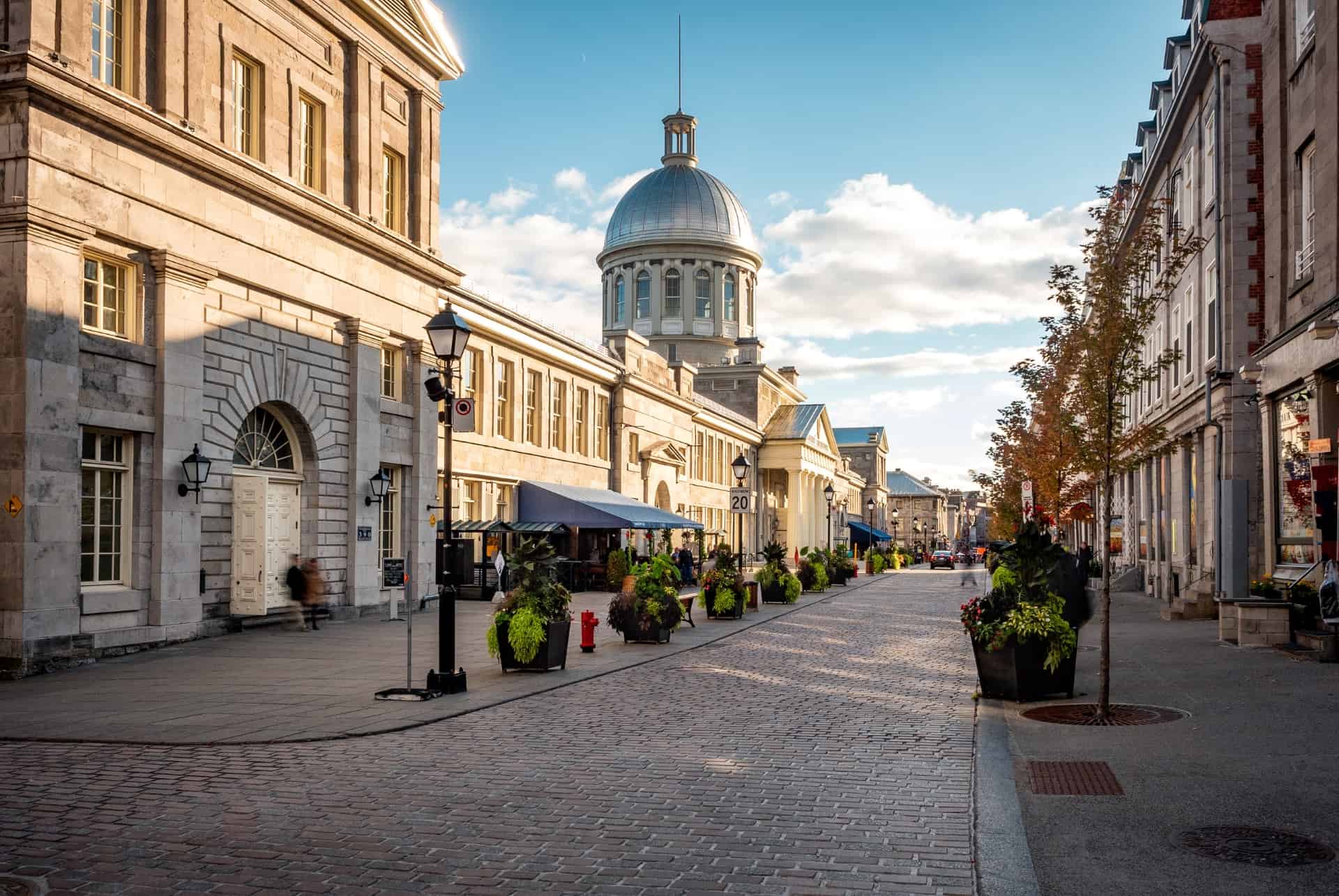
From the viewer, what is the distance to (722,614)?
26.7m

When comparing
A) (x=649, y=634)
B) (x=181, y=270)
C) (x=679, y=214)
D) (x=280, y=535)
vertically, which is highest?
(x=679, y=214)

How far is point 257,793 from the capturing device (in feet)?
27.7

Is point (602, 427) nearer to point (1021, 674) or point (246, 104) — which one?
point (246, 104)

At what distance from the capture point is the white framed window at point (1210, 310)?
87.5ft

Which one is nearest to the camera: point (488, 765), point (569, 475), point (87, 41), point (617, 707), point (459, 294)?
point (488, 765)

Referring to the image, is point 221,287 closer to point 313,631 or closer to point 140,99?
point 140,99

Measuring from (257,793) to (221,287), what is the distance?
46.7ft

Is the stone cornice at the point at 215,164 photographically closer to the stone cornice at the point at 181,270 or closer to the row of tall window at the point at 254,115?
the row of tall window at the point at 254,115

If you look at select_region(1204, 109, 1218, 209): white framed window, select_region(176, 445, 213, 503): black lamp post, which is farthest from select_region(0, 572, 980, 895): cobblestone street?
select_region(1204, 109, 1218, 209): white framed window

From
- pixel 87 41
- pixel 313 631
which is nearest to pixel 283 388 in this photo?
pixel 313 631

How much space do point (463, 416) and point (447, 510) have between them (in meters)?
→ 2.20

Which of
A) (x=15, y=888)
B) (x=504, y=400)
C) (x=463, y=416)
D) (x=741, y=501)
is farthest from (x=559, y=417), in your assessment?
(x=15, y=888)

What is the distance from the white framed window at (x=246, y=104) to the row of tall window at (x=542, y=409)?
12850mm

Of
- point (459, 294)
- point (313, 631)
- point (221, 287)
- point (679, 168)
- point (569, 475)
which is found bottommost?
point (313, 631)
